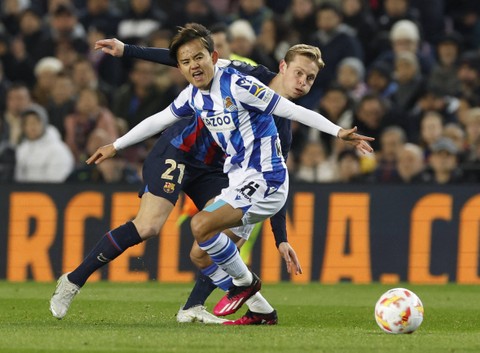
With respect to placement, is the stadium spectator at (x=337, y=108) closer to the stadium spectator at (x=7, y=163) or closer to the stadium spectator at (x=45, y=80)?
the stadium spectator at (x=7, y=163)

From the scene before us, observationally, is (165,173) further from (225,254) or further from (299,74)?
(299,74)

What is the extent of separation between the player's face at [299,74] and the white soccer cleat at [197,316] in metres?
1.78

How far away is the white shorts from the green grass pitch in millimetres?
830

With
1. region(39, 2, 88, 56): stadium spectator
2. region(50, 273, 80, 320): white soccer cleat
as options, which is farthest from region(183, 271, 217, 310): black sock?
region(39, 2, 88, 56): stadium spectator

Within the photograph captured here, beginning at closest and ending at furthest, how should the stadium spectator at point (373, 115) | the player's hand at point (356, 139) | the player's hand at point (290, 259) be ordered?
the player's hand at point (356, 139), the player's hand at point (290, 259), the stadium spectator at point (373, 115)

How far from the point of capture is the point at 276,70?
1691cm

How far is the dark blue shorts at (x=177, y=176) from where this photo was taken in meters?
9.69

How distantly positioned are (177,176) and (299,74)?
1203 millimetres

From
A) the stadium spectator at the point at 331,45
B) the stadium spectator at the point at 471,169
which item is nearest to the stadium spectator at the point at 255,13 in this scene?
the stadium spectator at the point at 331,45

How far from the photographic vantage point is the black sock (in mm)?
9836

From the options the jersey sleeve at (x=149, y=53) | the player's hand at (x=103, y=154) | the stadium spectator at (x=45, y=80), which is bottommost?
the player's hand at (x=103, y=154)

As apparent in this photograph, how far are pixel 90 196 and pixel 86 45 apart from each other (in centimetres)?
483

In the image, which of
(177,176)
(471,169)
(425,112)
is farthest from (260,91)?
(425,112)

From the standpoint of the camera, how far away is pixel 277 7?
1928 cm
